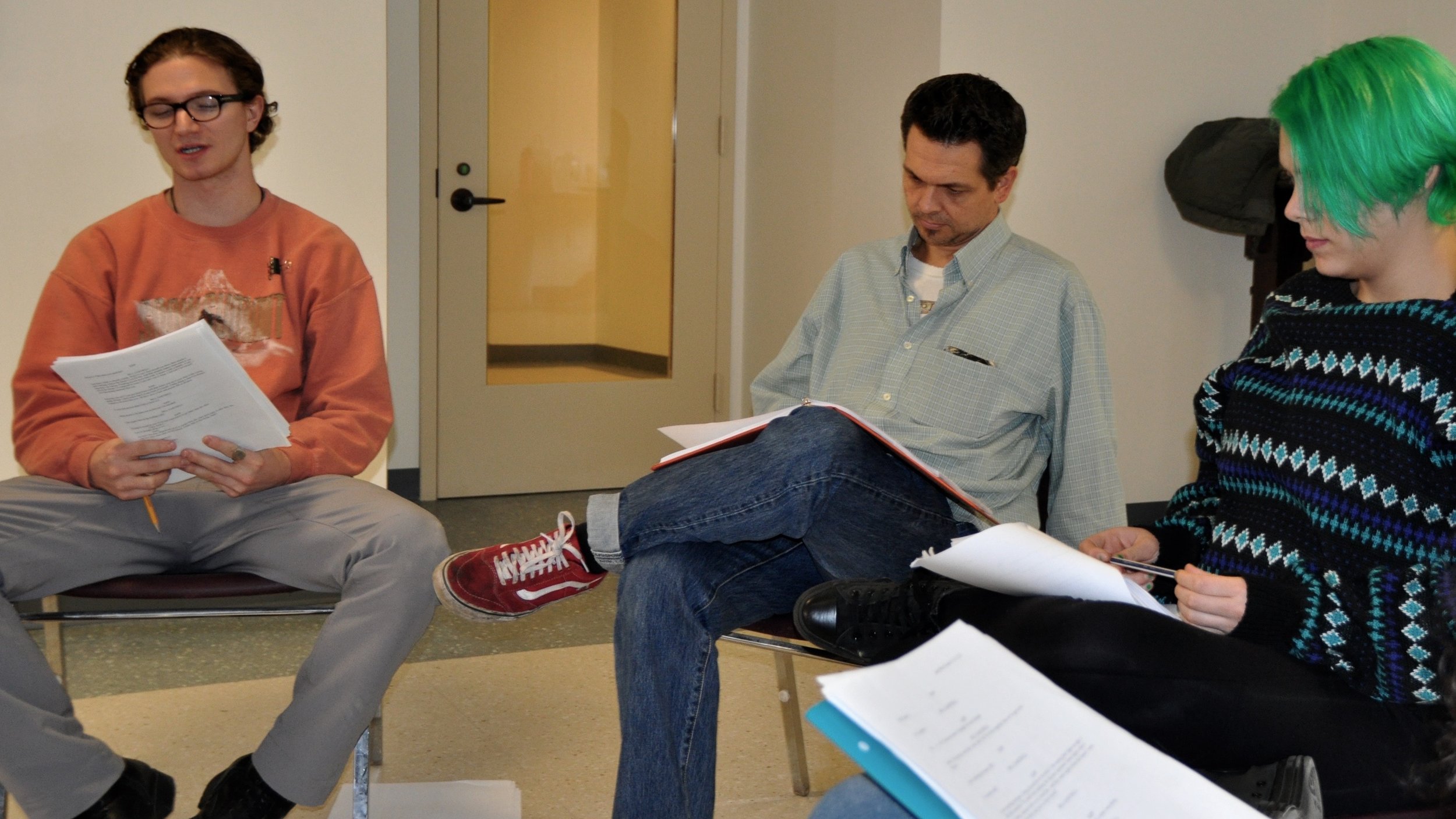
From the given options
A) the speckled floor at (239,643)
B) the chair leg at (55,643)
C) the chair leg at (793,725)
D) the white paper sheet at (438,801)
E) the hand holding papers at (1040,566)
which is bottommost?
the speckled floor at (239,643)

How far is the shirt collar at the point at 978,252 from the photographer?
1.99 meters

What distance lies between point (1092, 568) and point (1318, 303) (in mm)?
481

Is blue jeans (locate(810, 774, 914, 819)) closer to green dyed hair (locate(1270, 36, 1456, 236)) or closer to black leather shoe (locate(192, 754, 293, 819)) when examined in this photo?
green dyed hair (locate(1270, 36, 1456, 236))

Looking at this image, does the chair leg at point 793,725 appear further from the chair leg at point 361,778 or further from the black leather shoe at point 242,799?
the black leather shoe at point 242,799

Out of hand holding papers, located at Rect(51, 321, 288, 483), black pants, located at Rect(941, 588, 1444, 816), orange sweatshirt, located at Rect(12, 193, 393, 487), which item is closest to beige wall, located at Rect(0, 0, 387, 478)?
orange sweatshirt, located at Rect(12, 193, 393, 487)

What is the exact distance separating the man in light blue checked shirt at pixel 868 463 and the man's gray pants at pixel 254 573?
0.13m

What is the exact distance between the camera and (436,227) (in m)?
4.18

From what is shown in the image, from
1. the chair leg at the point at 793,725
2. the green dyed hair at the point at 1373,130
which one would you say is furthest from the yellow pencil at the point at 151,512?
the green dyed hair at the point at 1373,130

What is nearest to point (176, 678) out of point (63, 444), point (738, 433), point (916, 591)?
point (63, 444)

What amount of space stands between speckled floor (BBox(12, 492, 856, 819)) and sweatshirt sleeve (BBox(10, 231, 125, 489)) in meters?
0.58

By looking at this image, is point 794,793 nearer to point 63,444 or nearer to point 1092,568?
point 1092,568

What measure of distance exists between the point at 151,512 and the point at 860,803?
133cm

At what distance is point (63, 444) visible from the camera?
1868 millimetres

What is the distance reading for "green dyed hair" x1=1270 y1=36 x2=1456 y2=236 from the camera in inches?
47.4
